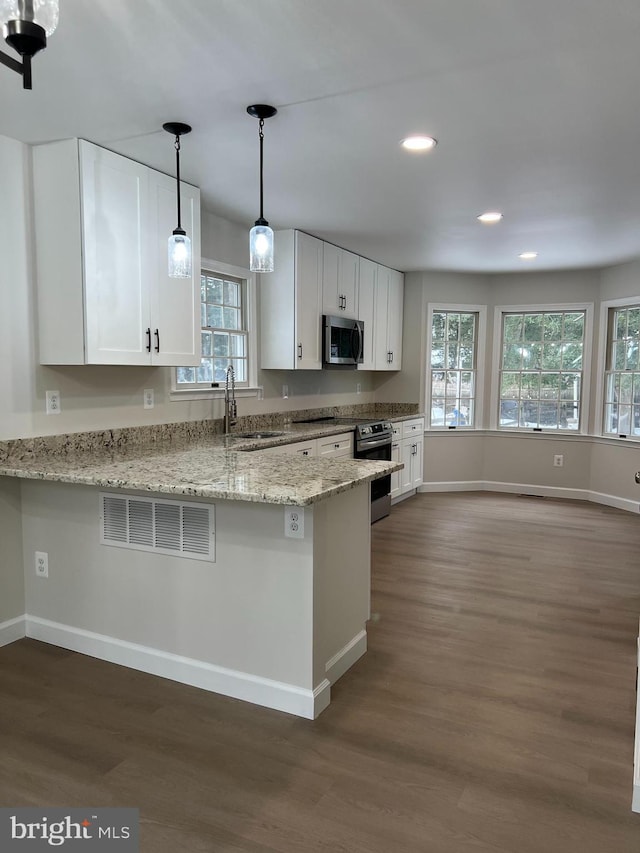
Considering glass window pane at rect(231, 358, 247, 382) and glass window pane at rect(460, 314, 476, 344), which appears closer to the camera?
glass window pane at rect(231, 358, 247, 382)

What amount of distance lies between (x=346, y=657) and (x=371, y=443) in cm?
275

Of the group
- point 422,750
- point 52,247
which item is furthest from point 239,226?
point 422,750

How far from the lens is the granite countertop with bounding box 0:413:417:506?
2.18 metres

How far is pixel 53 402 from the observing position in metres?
3.04

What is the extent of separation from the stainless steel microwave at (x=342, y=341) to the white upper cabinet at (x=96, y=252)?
2.03 m

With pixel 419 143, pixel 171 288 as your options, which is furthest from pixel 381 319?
pixel 419 143

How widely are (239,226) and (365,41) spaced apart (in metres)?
2.62

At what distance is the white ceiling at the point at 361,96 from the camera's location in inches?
73.1

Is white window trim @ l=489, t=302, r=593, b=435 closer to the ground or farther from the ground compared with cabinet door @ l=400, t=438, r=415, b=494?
farther from the ground

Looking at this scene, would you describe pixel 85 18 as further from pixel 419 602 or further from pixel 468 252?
pixel 468 252

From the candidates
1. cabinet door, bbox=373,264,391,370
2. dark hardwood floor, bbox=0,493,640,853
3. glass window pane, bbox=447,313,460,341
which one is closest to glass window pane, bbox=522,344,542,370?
glass window pane, bbox=447,313,460,341

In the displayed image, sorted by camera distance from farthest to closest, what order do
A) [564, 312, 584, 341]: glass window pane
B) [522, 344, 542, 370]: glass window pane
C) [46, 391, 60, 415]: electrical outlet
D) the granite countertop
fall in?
1. [522, 344, 542, 370]: glass window pane
2. [564, 312, 584, 341]: glass window pane
3. [46, 391, 60, 415]: electrical outlet
4. the granite countertop

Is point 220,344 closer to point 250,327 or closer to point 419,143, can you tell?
point 250,327

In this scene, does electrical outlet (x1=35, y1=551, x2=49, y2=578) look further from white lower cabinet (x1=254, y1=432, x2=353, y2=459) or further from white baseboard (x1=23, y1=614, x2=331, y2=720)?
white lower cabinet (x1=254, y1=432, x2=353, y2=459)
